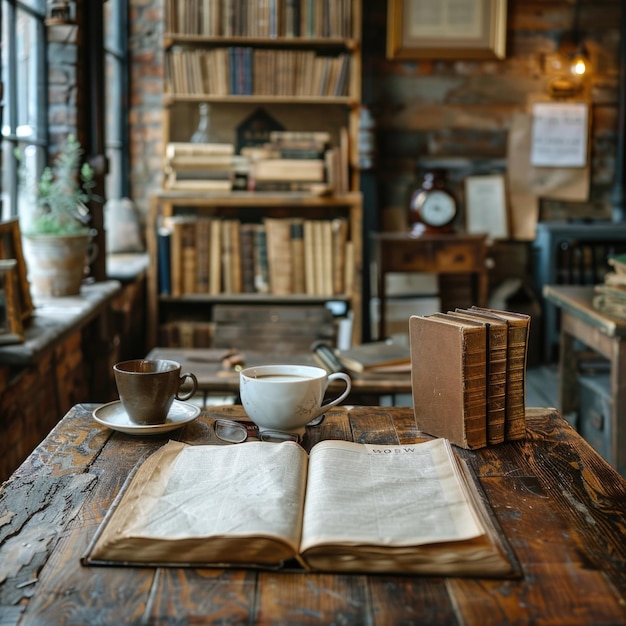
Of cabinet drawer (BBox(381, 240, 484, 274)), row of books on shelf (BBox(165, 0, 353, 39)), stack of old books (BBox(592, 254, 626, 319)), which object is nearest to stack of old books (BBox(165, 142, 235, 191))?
row of books on shelf (BBox(165, 0, 353, 39))

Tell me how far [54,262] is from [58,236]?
0.33 ft

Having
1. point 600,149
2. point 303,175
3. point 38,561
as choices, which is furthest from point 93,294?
point 600,149

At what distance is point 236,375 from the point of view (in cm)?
248

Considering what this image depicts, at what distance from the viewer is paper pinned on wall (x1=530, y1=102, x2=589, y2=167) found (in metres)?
4.95

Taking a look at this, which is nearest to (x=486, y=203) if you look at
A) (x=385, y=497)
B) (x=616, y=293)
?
(x=616, y=293)

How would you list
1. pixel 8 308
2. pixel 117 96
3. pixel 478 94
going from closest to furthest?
pixel 8 308 → pixel 117 96 → pixel 478 94

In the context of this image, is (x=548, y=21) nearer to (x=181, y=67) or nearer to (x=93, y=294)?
(x=181, y=67)

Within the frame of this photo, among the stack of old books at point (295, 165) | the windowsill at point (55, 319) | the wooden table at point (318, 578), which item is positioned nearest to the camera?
the wooden table at point (318, 578)

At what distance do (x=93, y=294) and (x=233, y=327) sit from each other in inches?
24.8

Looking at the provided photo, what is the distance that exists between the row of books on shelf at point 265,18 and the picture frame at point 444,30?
1.60ft

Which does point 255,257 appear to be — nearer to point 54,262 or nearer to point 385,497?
point 54,262

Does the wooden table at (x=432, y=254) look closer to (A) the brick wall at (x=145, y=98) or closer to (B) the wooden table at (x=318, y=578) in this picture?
(A) the brick wall at (x=145, y=98)

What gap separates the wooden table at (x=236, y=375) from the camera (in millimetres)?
2404

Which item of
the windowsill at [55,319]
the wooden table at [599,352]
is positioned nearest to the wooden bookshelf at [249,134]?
the windowsill at [55,319]
